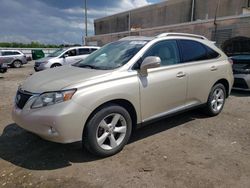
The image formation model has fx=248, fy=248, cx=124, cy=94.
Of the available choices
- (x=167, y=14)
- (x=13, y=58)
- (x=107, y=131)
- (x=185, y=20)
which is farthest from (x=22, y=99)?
(x=167, y=14)

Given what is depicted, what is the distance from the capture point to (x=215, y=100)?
5.27m

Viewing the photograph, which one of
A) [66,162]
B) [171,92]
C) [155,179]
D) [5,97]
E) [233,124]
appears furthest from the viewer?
[5,97]

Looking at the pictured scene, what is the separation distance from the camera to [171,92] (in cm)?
418

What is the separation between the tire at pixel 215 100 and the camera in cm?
509

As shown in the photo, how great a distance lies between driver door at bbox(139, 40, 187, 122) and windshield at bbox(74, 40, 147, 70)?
0.26 meters

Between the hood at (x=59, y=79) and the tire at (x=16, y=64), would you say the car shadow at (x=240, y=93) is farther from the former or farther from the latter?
the tire at (x=16, y=64)

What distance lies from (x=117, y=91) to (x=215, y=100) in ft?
8.97

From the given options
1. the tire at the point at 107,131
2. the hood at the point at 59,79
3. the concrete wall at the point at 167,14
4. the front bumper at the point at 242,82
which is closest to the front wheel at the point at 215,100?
the tire at the point at 107,131

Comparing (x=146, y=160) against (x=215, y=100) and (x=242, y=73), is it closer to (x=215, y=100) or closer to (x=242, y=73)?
(x=215, y=100)

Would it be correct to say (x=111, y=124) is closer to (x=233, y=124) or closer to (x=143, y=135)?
(x=143, y=135)

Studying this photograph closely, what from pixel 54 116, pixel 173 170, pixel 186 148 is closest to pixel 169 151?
pixel 186 148

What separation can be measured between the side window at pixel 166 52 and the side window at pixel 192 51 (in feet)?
0.57

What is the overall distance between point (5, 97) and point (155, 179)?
604cm

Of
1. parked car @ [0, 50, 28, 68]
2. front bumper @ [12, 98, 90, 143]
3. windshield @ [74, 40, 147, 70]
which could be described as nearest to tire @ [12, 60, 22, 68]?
parked car @ [0, 50, 28, 68]
